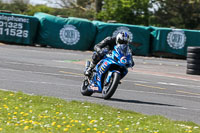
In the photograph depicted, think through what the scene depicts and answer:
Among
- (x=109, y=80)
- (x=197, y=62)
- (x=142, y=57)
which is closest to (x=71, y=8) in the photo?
(x=142, y=57)

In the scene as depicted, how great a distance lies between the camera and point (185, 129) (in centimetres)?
783

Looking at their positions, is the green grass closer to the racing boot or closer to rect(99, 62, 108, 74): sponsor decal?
rect(99, 62, 108, 74): sponsor decal

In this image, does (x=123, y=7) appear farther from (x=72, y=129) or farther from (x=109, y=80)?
(x=72, y=129)

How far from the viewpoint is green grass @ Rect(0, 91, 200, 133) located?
23.3 feet

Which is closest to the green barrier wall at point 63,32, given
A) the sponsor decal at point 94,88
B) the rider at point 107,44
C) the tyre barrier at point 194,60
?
the tyre barrier at point 194,60

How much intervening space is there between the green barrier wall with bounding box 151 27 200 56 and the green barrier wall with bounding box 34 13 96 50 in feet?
14.2

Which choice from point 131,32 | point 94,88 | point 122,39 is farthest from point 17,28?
point 122,39

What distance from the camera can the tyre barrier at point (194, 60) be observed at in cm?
2142

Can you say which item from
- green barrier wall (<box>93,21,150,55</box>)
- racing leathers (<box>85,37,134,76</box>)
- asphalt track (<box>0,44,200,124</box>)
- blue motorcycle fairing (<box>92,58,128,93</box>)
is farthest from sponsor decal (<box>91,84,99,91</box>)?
green barrier wall (<box>93,21,150,55</box>)

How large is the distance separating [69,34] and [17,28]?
10.3 ft

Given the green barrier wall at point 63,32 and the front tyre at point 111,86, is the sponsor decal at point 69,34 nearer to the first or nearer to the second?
the green barrier wall at point 63,32

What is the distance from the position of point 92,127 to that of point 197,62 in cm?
1485

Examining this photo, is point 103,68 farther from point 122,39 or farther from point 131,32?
point 131,32

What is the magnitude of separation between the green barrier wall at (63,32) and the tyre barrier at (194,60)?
1044 centimetres
